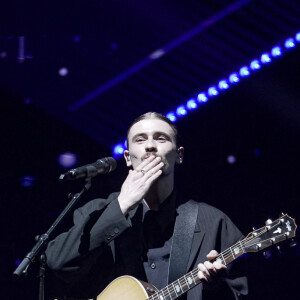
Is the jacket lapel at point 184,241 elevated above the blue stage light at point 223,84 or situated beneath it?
situated beneath

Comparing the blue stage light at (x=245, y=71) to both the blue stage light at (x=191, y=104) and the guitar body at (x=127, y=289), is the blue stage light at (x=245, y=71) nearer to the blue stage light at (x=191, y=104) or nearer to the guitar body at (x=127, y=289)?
the blue stage light at (x=191, y=104)

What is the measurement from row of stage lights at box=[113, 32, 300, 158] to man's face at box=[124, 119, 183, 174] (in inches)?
35.7

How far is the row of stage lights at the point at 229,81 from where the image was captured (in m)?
4.12

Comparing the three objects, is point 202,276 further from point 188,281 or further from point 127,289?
point 127,289

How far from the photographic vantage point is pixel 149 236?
3.34 meters

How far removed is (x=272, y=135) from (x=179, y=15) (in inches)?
45.4

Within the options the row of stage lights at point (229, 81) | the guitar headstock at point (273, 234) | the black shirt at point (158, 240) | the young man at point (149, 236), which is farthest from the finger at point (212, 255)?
the row of stage lights at point (229, 81)

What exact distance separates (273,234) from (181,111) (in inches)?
67.9

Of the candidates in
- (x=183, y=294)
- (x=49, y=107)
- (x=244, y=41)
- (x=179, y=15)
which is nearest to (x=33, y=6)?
(x=49, y=107)

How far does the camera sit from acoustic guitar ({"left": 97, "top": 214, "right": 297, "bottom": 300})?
288cm

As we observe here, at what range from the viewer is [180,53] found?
435 centimetres

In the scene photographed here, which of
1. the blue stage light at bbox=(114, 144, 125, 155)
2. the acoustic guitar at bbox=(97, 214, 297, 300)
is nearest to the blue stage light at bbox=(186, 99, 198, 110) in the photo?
the blue stage light at bbox=(114, 144, 125, 155)

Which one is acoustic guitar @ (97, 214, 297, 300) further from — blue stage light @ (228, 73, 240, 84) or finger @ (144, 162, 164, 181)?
blue stage light @ (228, 73, 240, 84)

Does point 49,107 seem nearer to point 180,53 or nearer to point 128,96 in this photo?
point 128,96
